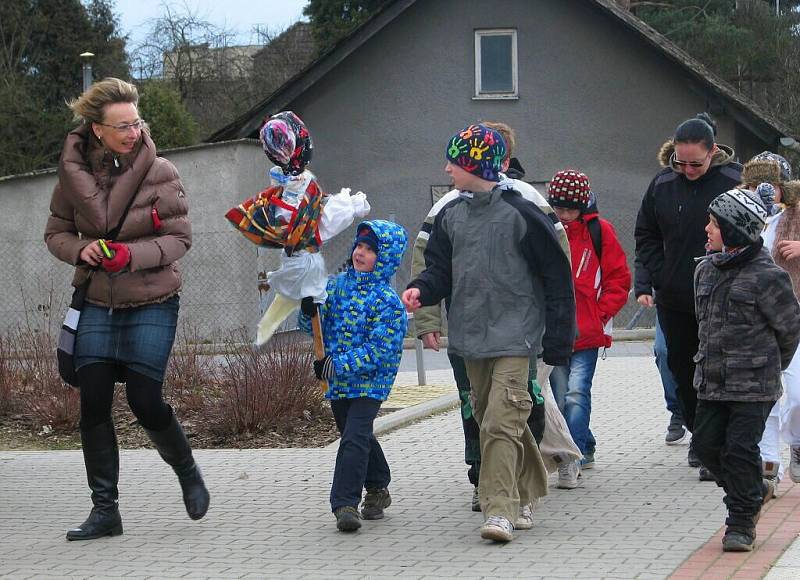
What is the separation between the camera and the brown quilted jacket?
6.41m

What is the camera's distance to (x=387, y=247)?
22.0 feet

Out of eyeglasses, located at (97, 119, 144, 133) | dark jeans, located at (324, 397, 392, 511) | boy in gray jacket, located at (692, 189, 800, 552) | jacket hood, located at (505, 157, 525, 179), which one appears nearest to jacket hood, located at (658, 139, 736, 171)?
jacket hood, located at (505, 157, 525, 179)

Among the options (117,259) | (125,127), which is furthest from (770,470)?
(125,127)

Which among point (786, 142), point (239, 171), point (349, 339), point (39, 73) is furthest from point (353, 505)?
point (39, 73)

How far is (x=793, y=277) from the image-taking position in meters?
7.73

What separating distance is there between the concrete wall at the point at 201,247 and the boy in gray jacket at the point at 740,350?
15.5m

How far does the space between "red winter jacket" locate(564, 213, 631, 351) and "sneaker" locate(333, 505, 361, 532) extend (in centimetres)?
194

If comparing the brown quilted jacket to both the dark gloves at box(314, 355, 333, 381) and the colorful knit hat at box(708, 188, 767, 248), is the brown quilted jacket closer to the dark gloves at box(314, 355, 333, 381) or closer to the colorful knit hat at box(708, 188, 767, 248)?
the dark gloves at box(314, 355, 333, 381)

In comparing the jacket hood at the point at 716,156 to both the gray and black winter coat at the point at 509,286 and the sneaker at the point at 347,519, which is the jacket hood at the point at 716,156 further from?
the sneaker at the point at 347,519

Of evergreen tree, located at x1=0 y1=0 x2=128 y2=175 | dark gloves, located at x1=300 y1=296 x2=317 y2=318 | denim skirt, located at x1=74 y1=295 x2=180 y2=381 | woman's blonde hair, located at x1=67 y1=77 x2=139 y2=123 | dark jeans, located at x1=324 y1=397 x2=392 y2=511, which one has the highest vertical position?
evergreen tree, located at x1=0 y1=0 x2=128 y2=175

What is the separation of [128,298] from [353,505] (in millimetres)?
1411

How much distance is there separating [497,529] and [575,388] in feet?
6.30

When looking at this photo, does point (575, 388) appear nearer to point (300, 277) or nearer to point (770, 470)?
point (770, 470)

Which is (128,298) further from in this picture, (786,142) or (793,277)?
(786,142)
